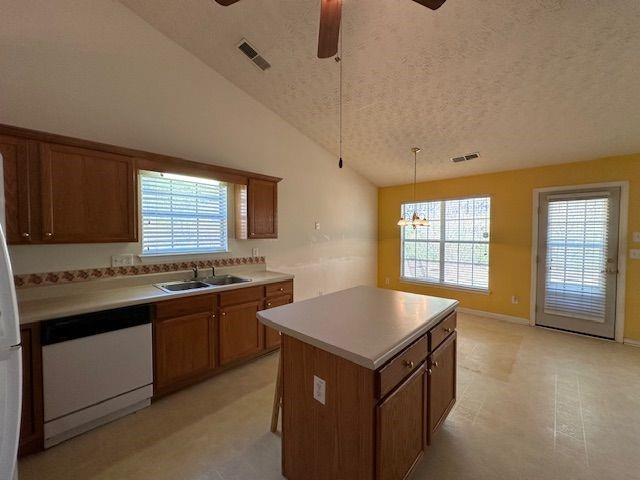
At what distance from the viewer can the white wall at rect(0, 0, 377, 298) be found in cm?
211

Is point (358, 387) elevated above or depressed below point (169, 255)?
below

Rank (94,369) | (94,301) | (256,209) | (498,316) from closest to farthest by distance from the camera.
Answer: (94,369) → (94,301) → (256,209) → (498,316)

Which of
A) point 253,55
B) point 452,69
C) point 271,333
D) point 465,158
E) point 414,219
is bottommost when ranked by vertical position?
point 271,333

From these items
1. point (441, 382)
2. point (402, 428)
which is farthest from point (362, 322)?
point (441, 382)

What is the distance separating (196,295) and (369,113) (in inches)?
113

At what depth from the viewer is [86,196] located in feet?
6.93

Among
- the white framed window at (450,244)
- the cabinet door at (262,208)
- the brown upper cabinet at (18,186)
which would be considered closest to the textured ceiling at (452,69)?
the white framed window at (450,244)

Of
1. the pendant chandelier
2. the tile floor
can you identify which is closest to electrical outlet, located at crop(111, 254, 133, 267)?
the tile floor

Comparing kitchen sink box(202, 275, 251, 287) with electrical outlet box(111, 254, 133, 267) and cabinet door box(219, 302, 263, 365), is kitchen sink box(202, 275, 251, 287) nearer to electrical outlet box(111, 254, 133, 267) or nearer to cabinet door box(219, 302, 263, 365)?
cabinet door box(219, 302, 263, 365)

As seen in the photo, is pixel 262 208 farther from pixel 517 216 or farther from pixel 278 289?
pixel 517 216

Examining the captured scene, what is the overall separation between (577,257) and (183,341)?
16.3 feet

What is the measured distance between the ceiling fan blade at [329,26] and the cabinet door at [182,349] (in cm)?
237

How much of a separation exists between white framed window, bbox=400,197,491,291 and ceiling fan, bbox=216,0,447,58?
3839 millimetres

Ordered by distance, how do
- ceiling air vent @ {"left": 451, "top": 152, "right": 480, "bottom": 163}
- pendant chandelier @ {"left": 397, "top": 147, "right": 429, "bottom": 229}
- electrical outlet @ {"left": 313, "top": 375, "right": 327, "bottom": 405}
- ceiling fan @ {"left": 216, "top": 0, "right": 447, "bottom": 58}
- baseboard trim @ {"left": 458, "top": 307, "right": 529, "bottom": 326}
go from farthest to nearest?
baseboard trim @ {"left": 458, "top": 307, "right": 529, "bottom": 326}
ceiling air vent @ {"left": 451, "top": 152, "right": 480, "bottom": 163}
pendant chandelier @ {"left": 397, "top": 147, "right": 429, "bottom": 229}
ceiling fan @ {"left": 216, "top": 0, "right": 447, "bottom": 58}
electrical outlet @ {"left": 313, "top": 375, "right": 327, "bottom": 405}
